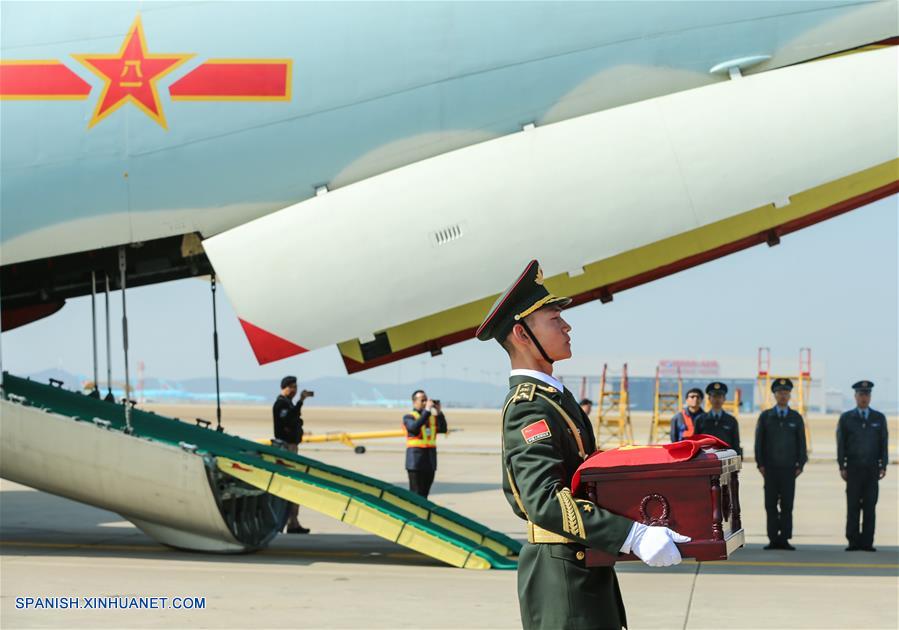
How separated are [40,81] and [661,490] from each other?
7.98 meters

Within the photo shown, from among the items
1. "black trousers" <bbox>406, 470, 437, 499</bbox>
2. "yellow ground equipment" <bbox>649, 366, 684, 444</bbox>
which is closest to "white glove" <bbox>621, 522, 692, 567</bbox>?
"black trousers" <bbox>406, 470, 437, 499</bbox>

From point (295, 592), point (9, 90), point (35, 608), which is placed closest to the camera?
point (35, 608)

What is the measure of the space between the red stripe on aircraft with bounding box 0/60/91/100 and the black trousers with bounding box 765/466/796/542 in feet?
25.7

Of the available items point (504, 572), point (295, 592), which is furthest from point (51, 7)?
point (504, 572)

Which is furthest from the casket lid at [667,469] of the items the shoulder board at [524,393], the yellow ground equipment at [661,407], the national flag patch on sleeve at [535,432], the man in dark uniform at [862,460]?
the yellow ground equipment at [661,407]

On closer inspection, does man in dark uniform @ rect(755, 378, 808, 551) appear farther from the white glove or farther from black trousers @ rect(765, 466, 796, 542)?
the white glove

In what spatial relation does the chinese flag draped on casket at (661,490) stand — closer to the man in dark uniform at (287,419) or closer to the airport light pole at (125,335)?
the airport light pole at (125,335)

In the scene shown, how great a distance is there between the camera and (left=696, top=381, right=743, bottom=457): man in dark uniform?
11.2 m

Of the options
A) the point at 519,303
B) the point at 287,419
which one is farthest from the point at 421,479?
the point at 519,303

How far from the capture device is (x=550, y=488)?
3312 mm

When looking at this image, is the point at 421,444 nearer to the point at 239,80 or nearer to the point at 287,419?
the point at 287,419

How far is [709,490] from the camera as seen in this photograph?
10.9ft

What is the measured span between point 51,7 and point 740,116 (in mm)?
6091

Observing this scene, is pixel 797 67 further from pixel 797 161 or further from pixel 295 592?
pixel 295 592
